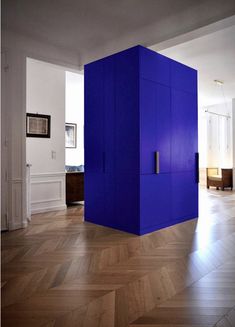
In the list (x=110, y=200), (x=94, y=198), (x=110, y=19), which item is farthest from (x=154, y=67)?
(x=94, y=198)

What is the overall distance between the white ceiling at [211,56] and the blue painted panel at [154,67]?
128cm

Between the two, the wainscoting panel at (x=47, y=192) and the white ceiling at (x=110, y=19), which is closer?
the white ceiling at (x=110, y=19)

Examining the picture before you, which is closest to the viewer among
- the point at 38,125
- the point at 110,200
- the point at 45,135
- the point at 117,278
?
the point at 117,278

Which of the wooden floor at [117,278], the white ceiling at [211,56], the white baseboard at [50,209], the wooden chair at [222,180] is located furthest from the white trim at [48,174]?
the wooden chair at [222,180]

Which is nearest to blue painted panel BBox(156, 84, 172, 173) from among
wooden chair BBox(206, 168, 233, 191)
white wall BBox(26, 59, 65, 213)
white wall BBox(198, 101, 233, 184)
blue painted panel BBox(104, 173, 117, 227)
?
blue painted panel BBox(104, 173, 117, 227)

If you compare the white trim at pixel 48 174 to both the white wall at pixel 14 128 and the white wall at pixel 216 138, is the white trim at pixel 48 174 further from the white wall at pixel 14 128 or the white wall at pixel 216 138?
the white wall at pixel 216 138

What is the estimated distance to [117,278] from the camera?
2.49 meters

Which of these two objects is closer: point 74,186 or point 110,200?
point 110,200

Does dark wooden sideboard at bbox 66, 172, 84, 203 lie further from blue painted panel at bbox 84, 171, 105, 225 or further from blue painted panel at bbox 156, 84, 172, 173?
blue painted panel at bbox 156, 84, 172, 173

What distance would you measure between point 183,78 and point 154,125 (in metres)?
1.17

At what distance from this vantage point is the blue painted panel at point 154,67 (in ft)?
12.9

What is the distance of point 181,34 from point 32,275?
3782 millimetres

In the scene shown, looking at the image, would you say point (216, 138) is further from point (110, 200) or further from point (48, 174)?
point (110, 200)

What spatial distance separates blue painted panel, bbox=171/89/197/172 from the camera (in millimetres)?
4512
